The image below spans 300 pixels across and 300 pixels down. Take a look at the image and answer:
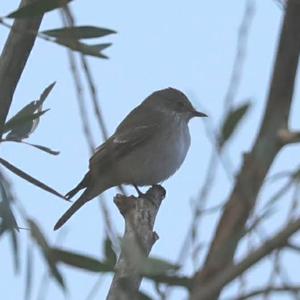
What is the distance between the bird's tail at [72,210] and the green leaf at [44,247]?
458cm

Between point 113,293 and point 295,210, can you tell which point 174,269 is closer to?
point 295,210

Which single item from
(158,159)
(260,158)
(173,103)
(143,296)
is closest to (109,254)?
(143,296)

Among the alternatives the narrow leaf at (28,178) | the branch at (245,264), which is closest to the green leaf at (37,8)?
the narrow leaf at (28,178)

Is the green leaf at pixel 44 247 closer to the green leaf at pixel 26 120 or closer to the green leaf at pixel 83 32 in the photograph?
the green leaf at pixel 83 32

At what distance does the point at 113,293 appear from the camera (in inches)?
110

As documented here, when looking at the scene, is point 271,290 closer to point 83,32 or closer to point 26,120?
point 83,32

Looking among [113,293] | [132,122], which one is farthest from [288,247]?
[132,122]

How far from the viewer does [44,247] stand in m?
1.94

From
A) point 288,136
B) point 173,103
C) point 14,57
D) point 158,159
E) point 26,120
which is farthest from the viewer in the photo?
point 173,103

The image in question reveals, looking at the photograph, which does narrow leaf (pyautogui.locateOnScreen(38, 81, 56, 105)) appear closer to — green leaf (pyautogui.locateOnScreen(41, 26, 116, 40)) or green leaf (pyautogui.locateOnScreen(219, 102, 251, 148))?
green leaf (pyautogui.locateOnScreen(41, 26, 116, 40))

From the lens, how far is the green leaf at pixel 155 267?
1.81 metres

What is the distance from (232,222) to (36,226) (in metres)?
0.60

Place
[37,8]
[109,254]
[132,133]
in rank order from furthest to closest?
[132,133] < [37,8] < [109,254]

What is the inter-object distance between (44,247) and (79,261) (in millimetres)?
112
